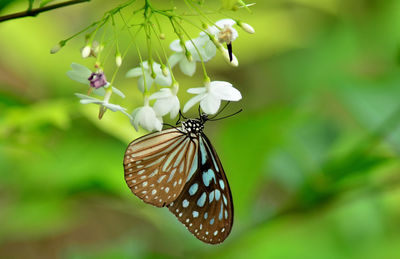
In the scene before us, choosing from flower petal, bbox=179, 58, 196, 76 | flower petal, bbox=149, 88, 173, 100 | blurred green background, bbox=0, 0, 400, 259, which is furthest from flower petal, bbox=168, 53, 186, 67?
blurred green background, bbox=0, 0, 400, 259

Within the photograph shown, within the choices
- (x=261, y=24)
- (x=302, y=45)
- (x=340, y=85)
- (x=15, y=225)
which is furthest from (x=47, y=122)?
(x=302, y=45)

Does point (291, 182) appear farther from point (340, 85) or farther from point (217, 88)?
point (217, 88)

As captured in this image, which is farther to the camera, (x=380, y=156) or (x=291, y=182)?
(x=291, y=182)

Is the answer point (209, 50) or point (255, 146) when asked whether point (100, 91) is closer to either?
point (209, 50)

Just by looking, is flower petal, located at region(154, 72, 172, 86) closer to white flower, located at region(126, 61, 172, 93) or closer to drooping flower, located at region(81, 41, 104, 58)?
white flower, located at region(126, 61, 172, 93)

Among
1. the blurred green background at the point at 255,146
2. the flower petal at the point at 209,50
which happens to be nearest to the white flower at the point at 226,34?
the flower petal at the point at 209,50

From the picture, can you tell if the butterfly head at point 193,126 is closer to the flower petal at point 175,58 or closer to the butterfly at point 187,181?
the butterfly at point 187,181
